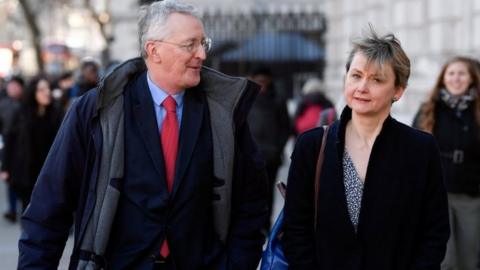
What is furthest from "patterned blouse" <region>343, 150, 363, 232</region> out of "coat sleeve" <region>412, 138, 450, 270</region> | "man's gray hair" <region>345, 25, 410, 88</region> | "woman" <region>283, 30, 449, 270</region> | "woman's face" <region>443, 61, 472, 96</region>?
"woman's face" <region>443, 61, 472, 96</region>

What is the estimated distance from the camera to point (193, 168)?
412 centimetres

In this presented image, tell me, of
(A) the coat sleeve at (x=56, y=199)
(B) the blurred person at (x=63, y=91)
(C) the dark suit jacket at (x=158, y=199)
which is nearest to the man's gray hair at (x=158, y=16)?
(C) the dark suit jacket at (x=158, y=199)

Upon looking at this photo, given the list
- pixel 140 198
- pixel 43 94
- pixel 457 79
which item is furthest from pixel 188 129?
pixel 43 94

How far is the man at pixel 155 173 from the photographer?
4.07m

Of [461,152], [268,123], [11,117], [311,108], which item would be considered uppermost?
[461,152]

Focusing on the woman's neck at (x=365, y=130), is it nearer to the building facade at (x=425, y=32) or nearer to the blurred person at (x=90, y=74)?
the blurred person at (x=90, y=74)

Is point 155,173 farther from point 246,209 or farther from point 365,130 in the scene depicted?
point 365,130

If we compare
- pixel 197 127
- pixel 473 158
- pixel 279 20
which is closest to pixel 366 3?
pixel 279 20

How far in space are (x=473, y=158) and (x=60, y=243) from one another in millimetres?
3727

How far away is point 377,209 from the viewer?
13.2 ft

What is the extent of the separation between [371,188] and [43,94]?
7.15m

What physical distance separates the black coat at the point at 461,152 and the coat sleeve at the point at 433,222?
2908 mm

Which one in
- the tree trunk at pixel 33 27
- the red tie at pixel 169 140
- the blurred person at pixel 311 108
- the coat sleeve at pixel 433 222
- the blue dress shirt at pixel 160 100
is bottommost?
the tree trunk at pixel 33 27

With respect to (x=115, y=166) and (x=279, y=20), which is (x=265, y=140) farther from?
(x=279, y=20)
